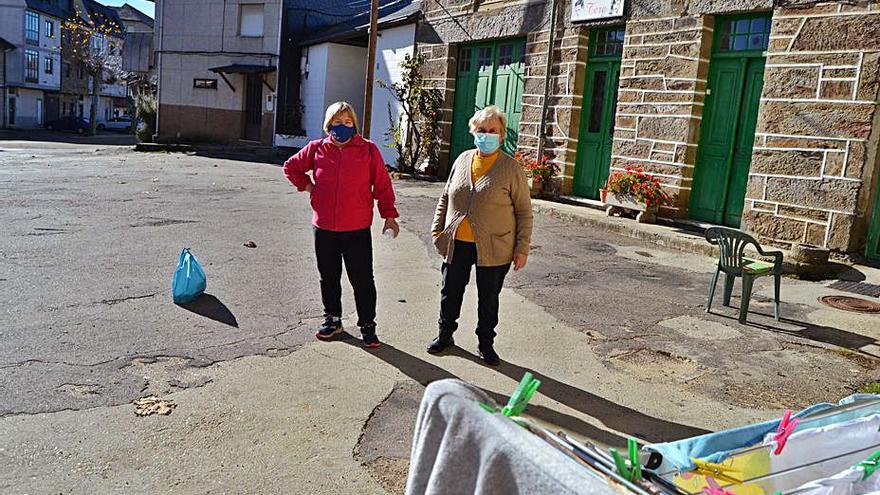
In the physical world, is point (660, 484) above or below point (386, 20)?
below

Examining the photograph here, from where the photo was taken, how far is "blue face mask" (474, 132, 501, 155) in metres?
4.96

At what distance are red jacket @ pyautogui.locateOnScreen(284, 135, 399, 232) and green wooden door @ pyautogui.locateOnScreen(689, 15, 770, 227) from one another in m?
7.06

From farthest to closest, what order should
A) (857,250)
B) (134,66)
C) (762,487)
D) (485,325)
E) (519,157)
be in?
(134,66) → (519,157) → (857,250) → (485,325) → (762,487)

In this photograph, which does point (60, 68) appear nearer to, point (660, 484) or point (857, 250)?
point (857, 250)

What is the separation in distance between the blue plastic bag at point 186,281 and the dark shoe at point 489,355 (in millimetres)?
2659

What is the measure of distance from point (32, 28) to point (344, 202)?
200 feet

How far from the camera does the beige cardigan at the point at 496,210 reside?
5035 millimetres

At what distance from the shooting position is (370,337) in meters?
5.47

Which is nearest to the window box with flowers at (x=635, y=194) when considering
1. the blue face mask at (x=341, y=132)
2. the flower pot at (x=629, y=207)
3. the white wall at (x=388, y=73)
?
the flower pot at (x=629, y=207)

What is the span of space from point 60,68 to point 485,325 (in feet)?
210

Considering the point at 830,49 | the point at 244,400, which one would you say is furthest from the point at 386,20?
the point at 244,400

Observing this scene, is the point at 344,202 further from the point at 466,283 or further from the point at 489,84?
the point at 489,84

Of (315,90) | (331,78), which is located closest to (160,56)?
(315,90)

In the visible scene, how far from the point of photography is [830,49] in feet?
29.6
